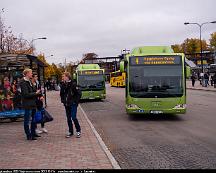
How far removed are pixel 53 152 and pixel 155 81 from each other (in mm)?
7797

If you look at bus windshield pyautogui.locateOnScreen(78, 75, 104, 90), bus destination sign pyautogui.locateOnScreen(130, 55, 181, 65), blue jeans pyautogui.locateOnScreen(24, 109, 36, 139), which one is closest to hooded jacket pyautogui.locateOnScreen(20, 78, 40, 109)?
blue jeans pyautogui.locateOnScreen(24, 109, 36, 139)

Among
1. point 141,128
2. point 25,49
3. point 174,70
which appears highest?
point 25,49

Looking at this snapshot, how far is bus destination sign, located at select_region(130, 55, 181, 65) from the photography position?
52.8 feet

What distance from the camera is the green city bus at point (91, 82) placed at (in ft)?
100

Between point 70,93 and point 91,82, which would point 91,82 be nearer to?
point 91,82

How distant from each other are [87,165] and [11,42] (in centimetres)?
3689

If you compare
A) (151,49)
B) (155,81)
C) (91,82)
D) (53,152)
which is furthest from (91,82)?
(53,152)

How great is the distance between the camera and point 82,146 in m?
9.64

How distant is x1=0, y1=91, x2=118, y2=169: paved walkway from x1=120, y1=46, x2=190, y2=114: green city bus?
12.7 ft

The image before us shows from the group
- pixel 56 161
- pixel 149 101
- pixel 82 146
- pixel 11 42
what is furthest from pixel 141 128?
pixel 11 42

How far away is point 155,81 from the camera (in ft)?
51.9

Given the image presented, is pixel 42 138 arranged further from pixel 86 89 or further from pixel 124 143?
pixel 86 89

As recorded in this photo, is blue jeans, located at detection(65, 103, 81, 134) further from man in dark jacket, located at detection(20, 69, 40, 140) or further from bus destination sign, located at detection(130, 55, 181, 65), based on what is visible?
bus destination sign, located at detection(130, 55, 181, 65)

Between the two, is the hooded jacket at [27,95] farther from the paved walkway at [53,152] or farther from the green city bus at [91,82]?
the green city bus at [91,82]
